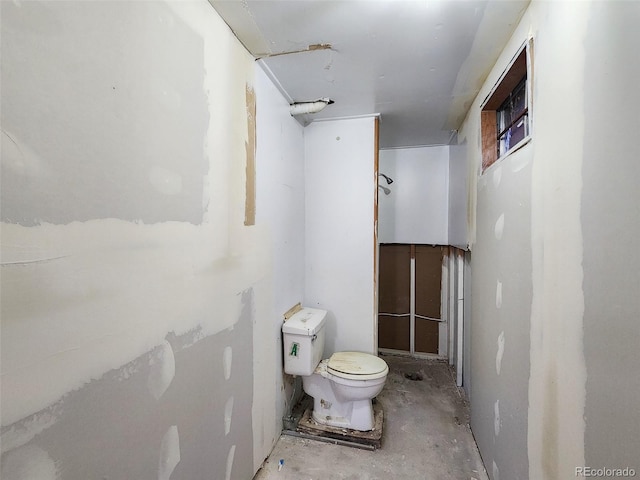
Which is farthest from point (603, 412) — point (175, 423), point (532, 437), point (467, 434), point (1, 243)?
point (467, 434)

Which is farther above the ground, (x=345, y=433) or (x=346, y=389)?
(x=346, y=389)

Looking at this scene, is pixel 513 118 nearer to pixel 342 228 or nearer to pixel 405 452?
pixel 342 228

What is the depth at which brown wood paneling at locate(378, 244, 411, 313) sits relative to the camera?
318 centimetres

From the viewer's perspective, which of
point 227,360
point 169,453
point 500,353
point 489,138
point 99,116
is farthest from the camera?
point 489,138

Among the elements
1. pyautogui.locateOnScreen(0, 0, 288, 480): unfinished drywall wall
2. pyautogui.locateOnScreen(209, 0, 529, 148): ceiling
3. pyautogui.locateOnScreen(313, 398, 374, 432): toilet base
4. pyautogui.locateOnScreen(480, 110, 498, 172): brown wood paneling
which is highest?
pyautogui.locateOnScreen(209, 0, 529, 148): ceiling

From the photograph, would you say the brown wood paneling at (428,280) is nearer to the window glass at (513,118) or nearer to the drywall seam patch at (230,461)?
the window glass at (513,118)

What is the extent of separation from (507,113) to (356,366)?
1.82m

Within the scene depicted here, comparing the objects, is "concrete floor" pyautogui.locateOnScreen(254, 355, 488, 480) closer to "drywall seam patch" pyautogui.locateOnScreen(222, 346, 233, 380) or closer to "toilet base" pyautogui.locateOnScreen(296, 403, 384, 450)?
"toilet base" pyautogui.locateOnScreen(296, 403, 384, 450)

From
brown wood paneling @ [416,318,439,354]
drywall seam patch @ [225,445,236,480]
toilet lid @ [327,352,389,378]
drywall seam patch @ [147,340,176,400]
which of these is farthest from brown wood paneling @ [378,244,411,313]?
drywall seam patch @ [147,340,176,400]

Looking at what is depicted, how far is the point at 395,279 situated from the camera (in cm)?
321

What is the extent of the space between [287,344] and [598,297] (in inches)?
63.0

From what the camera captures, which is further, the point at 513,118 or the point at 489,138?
the point at 489,138

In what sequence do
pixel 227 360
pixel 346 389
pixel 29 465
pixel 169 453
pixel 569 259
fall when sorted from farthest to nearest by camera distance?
pixel 346 389 < pixel 227 360 < pixel 169 453 < pixel 569 259 < pixel 29 465

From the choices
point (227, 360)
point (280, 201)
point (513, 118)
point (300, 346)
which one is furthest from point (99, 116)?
point (513, 118)
